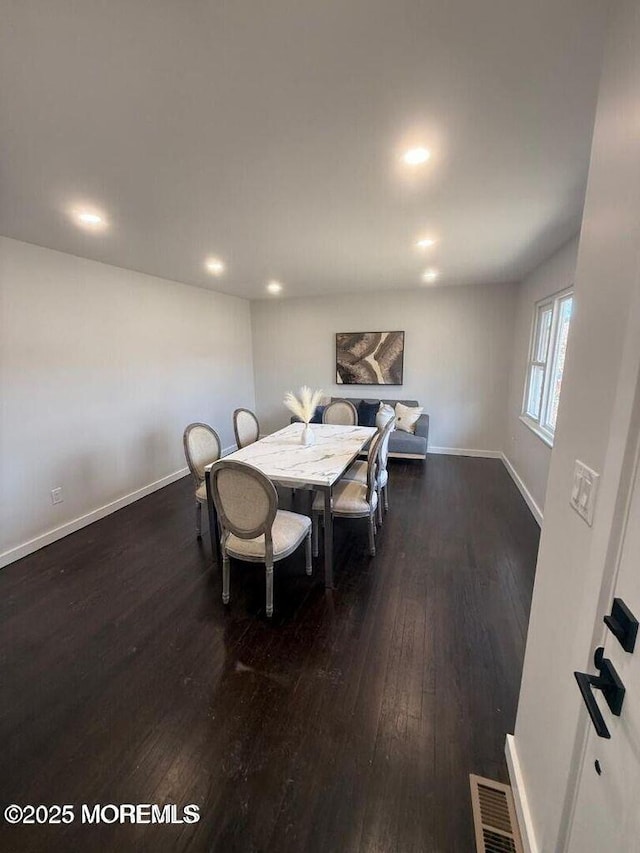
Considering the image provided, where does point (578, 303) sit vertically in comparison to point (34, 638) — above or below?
above

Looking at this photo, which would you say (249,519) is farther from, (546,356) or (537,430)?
(546,356)

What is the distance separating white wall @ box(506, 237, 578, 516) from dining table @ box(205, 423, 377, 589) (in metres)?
1.66

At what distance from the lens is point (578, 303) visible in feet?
3.41

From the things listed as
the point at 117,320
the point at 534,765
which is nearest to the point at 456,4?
the point at 534,765

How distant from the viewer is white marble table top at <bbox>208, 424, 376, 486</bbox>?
2.43 meters

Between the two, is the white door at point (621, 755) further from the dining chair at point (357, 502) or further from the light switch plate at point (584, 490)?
the dining chair at point (357, 502)

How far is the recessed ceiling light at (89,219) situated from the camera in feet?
7.37

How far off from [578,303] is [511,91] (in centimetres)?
85

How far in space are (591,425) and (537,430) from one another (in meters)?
3.08

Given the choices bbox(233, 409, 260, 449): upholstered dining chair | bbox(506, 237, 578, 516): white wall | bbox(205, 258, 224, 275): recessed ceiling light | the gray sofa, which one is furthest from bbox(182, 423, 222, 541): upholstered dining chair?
bbox(506, 237, 578, 516): white wall

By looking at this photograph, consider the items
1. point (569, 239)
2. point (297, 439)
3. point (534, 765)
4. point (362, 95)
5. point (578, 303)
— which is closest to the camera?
point (578, 303)

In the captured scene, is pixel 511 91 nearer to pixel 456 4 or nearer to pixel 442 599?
pixel 456 4

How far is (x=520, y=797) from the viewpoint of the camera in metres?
1.23

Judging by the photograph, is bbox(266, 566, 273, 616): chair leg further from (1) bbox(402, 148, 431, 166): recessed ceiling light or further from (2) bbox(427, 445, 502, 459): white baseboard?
(2) bbox(427, 445, 502, 459): white baseboard
